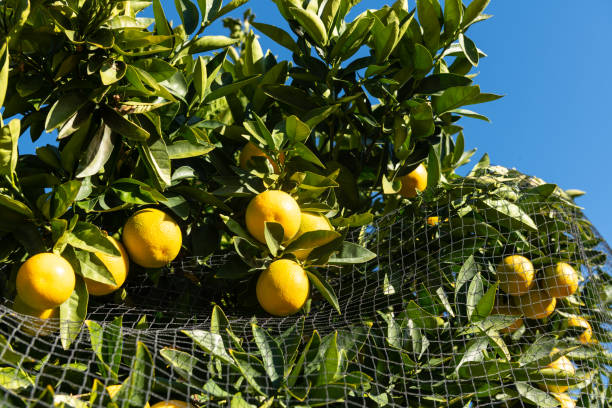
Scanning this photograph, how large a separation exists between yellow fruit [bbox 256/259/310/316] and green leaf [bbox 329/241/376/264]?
0.11m

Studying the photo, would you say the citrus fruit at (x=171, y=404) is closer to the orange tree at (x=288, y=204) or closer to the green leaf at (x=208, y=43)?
the orange tree at (x=288, y=204)

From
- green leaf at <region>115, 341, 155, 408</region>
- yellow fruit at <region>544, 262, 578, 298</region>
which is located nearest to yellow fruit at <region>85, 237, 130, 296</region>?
green leaf at <region>115, 341, 155, 408</region>

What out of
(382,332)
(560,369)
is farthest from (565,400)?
(382,332)

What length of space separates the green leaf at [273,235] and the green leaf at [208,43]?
1.76 ft

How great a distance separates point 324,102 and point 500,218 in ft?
1.81

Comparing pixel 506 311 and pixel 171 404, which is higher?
pixel 506 311

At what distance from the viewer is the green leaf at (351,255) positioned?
143 centimetres

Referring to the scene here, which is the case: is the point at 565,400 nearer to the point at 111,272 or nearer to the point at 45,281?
the point at 111,272

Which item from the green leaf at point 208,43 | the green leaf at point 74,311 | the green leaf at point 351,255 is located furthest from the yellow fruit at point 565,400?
the green leaf at point 208,43

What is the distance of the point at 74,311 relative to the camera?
4.12 ft

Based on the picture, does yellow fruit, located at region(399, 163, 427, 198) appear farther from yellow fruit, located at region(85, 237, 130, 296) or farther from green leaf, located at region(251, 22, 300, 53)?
yellow fruit, located at region(85, 237, 130, 296)

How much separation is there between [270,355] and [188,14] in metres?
0.87

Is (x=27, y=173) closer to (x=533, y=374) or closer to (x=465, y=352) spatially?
(x=465, y=352)

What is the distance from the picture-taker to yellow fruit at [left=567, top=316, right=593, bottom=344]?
1701 mm
